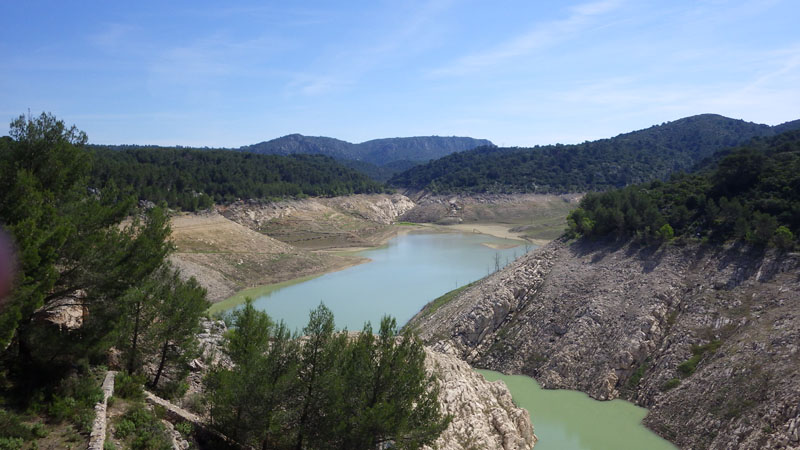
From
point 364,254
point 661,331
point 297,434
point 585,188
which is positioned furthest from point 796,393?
point 585,188

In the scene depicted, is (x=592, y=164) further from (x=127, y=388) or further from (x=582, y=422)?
(x=127, y=388)

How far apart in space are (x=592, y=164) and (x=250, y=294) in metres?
121

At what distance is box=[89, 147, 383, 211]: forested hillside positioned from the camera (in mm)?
76562

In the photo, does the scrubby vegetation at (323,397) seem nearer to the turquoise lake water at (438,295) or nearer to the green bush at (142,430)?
the green bush at (142,430)

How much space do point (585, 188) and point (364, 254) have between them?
74.9 meters

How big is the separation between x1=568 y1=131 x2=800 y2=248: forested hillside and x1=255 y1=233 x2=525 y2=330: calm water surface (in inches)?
675

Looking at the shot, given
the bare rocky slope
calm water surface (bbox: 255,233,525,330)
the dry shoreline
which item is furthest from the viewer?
the dry shoreline

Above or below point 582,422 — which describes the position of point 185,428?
above

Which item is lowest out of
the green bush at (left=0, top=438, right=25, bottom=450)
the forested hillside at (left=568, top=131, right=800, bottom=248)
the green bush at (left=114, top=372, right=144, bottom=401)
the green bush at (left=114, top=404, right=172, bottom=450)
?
the green bush at (left=114, top=404, right=172, bottom=450)

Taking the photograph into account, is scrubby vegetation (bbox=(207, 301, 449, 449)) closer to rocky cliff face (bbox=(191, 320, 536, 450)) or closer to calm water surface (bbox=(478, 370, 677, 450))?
rocky cliff face (bbox=(191, 320, 536, 450))

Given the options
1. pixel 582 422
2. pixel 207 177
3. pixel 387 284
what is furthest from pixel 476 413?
pixel 207 177

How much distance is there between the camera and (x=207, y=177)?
96.9 m

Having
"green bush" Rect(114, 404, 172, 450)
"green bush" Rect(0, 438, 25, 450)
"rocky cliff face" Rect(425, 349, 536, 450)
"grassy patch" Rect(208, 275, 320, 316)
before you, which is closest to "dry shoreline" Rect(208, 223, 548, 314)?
"grassy patch" Rect(208, 275, 320, 316)

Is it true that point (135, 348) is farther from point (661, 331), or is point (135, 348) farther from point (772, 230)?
point (772, 230)
